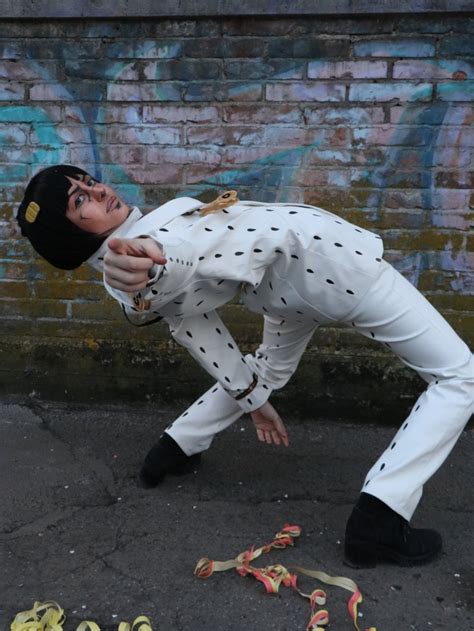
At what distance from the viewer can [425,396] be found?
101 inches

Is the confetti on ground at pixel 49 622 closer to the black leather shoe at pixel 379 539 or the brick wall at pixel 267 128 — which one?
the black leather shoe at pixel 379 539

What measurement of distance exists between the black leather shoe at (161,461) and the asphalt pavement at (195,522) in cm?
6

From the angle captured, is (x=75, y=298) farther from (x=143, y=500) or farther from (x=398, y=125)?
(x=398, y=125)

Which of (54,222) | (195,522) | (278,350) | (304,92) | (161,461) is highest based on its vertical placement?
(304,92)

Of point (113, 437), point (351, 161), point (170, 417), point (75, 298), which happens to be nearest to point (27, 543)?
point (113, 437)

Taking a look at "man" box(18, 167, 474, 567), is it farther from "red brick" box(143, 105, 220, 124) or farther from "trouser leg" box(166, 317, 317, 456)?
"red brick" box(143, 105, 220, 124)

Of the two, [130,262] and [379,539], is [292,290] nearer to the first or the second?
[130,262]

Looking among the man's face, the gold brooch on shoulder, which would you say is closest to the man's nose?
the man's face

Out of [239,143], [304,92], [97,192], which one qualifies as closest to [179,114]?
[239,143]

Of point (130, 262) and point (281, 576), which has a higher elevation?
point (130, 262)

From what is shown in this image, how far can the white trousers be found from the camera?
2.48 meters

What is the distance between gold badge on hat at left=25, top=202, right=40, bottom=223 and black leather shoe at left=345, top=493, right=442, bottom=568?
1.50m

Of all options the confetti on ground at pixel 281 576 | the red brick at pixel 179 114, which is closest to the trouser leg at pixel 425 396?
the confetti on ground at pixel 281 576

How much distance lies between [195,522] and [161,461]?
353 mm
